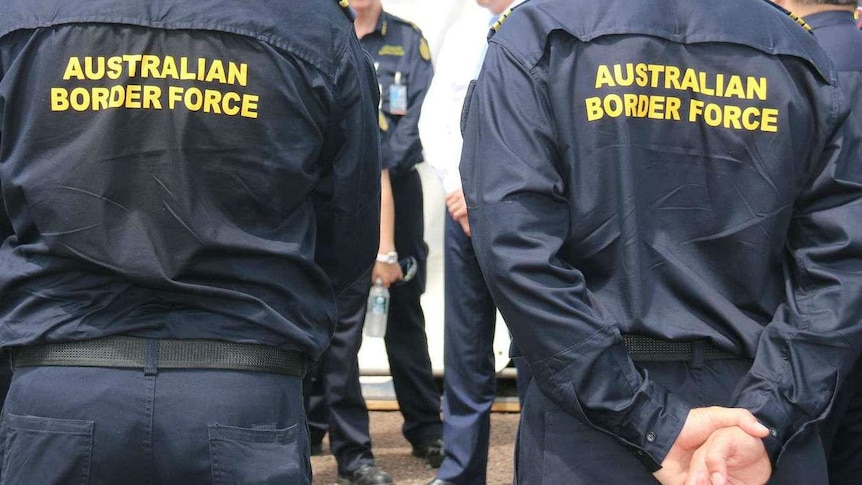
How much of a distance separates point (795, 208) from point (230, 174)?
108 cm

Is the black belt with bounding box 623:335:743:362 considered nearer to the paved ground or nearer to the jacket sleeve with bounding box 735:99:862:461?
the jacket sleeve with bounding box 735:99:862:461

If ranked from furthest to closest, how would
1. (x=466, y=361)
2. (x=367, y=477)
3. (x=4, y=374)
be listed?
(x=367, y=477) < (x=466, y=361) < (x=4, y=374)

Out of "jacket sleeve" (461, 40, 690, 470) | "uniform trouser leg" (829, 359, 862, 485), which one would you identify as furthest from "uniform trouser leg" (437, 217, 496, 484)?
"jacket sleeve" (461, 40, 690, 470)

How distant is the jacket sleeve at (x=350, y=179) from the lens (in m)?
2.38

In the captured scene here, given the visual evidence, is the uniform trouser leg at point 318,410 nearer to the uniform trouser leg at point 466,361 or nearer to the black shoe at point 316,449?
the black shoe at point 316,449

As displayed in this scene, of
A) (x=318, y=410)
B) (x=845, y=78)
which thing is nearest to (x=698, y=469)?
(x=845, y=78)

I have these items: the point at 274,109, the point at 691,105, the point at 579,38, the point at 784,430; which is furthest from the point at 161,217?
the point at 784,430

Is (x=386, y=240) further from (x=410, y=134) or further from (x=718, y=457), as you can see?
(x=718, y=457)

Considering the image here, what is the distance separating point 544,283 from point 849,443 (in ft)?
5.82

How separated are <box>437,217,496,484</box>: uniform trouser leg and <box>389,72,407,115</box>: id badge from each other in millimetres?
832

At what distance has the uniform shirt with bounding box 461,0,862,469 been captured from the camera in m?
2.08

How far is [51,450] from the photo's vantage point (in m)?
2.09

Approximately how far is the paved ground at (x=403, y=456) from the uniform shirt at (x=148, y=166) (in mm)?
2660

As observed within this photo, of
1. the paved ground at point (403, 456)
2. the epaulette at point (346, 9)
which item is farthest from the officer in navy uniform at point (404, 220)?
the epaulette at point (346, 9)
